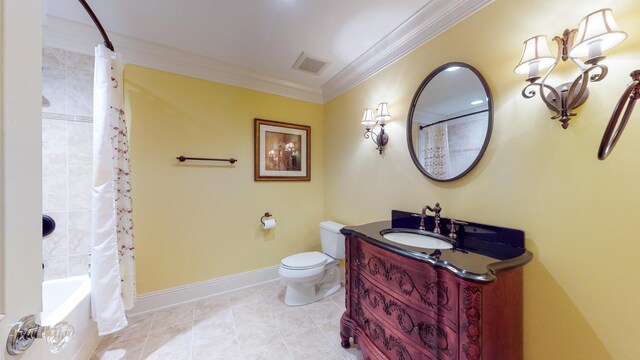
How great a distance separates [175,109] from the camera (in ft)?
Answer: 7.20

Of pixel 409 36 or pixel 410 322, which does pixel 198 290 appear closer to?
pixel 410 322

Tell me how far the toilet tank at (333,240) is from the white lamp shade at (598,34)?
78.4 inches

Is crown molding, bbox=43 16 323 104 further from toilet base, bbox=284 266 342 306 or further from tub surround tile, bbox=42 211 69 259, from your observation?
toilet base, bbox=284 266 342 306

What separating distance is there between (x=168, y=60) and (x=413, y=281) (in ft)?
8.79

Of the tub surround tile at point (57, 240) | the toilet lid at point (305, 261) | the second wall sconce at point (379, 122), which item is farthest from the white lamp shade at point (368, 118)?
the tub surround tile at point (57, 240)

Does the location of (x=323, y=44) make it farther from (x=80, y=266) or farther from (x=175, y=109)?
(x=80, y=266)

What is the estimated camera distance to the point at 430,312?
1067 mm

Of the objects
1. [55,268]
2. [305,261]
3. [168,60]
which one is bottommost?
[305,261]

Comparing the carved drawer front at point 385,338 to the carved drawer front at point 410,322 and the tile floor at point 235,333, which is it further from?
the tile floor at point 235,333

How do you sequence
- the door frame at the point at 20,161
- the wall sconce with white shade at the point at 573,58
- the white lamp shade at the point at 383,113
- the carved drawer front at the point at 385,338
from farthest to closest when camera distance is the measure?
the white lamp shade at the point at 383,113 < the carved drawer front at the point at 385,338 < the wall sconce with white shade at the point at 573,58 < the door frame at the point at 20,161

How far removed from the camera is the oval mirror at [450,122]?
1406 mm

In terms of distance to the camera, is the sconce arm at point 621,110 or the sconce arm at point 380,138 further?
the sconce arm at point 380,138

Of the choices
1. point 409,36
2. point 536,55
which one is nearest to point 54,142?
point 409,36

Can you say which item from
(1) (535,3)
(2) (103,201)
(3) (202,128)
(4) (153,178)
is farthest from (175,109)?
(1) (535,3)
